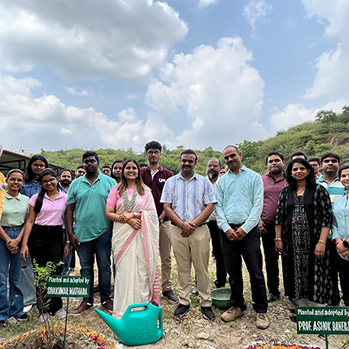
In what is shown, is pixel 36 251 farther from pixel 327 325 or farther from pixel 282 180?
pixel 282 180

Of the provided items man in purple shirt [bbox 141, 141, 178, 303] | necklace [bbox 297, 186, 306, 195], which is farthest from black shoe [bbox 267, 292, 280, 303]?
necklace [bbox 297, 186, 306, 195]

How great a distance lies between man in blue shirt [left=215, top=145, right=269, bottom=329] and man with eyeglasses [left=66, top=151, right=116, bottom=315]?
160cm

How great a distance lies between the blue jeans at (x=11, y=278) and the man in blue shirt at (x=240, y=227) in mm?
2685

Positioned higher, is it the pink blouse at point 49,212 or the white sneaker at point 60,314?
the pink blouse at point 49,212

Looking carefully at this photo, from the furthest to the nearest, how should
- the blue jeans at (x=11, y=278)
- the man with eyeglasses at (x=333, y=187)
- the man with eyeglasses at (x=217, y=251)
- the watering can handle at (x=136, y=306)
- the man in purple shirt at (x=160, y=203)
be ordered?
the man with eyeglasses at (x=217, y=251)
the man in purple shirt at (x=160, y=203)
the man with eyeglasses at (x=333, y=187)
the blue jeans at (x=11, y=278)
the watering can handle at (x=136, y=306)

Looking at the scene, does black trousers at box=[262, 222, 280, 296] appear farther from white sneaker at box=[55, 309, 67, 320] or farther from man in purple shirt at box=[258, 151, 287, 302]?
white sneaker at box=[55, 309, 67, 320]

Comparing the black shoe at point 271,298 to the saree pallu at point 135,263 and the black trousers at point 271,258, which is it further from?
the saree pallu at point 135,263

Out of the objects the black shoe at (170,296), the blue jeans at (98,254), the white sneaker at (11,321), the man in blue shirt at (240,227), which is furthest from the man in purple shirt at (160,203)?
the white sneaker at (11,321)

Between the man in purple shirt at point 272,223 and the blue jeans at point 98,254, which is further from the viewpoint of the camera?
the man in purple shirt at point 272,223

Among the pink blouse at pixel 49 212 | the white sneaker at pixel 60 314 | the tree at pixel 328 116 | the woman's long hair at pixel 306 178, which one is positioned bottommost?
the white sneaker at pixel 60 314

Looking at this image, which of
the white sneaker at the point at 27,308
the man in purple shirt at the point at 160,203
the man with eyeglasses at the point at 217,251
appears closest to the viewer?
the white sneaker at the point at 27,308

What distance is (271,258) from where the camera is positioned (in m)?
3.99

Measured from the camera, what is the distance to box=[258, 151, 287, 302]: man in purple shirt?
395cm

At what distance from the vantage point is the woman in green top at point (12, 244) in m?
3.29
